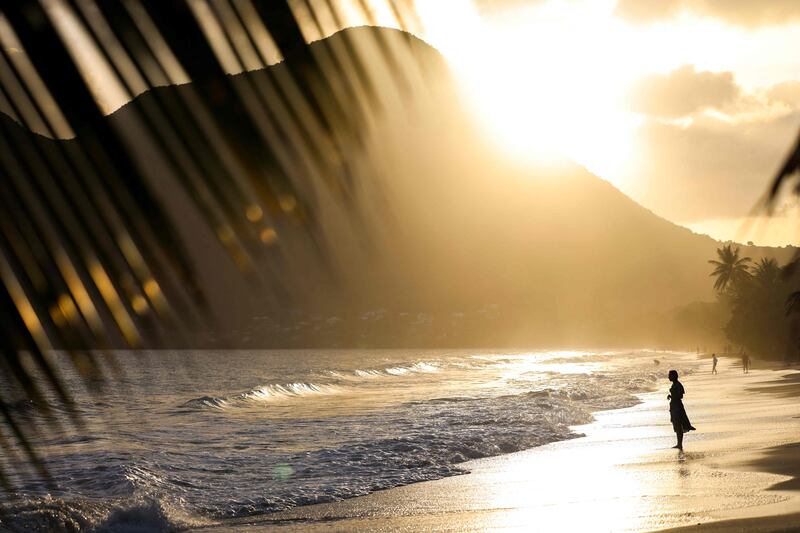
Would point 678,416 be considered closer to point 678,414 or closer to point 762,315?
point 678,414

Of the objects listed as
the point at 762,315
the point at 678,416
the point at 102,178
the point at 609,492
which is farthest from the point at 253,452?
the point at 762,315

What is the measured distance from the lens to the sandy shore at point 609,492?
969 cm

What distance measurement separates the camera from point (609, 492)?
11.8m

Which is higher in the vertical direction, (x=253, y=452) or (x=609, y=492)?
(x=253, y=452)

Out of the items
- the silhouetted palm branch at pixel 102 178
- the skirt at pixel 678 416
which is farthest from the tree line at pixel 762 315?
the silhouetted palm branch at pixel 102 178

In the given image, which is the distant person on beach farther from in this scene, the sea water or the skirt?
the sea water

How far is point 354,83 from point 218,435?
23.1m

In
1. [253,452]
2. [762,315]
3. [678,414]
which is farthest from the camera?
[762,315]

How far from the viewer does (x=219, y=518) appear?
42.4 feet

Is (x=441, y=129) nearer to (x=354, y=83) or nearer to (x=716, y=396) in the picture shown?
(x=716, y=396)

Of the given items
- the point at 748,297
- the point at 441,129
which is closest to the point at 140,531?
the point at 748,297

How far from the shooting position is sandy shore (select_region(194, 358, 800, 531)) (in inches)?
381

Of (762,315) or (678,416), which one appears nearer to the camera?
(678,416)

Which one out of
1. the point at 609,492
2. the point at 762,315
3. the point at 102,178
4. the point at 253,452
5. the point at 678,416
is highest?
the point at 102,178
